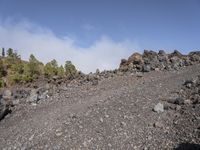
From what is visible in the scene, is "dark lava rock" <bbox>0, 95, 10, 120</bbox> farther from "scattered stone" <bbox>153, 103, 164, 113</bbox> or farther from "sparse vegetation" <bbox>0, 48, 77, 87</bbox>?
"sparse vegetation" <bbox>0, 48, 77, 87</bbox>

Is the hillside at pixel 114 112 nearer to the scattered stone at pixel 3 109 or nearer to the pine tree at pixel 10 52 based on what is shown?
the scattered stone at pixel 3 109

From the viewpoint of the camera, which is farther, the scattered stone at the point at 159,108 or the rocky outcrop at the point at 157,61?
the rocky outcrop at the point at 157,61

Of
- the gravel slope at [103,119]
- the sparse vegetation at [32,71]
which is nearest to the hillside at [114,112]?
the gravel slope at [103,119]

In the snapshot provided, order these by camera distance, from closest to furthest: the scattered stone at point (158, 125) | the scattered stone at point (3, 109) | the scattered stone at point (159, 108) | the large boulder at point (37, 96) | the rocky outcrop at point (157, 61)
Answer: the scattered stone at point (158, 125)
the scattered stone at point (159, 108)
the scattered stone at point (3, 109)
the large boulder at point (37, 96)
the rocky outcrop at point (157, 61)

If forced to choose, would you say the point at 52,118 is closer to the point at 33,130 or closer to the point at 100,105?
the point at 33,130

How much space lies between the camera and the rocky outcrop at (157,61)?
88.5ft

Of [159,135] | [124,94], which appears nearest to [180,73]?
[124,94]

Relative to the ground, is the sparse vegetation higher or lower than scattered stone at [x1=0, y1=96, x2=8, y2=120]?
higher

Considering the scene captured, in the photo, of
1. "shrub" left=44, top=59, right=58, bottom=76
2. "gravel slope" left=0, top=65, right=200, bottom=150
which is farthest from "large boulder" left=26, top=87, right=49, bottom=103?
"shrub" left=44, top=59, right=58, bottom=76

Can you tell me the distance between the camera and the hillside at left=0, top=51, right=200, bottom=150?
15.9 meters

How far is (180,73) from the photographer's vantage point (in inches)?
962

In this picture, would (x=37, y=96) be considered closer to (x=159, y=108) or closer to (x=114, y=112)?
(x=114, y=112)

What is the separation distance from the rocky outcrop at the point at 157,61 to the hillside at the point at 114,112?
0.15 meters

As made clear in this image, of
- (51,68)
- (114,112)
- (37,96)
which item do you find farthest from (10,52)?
(114,112)
